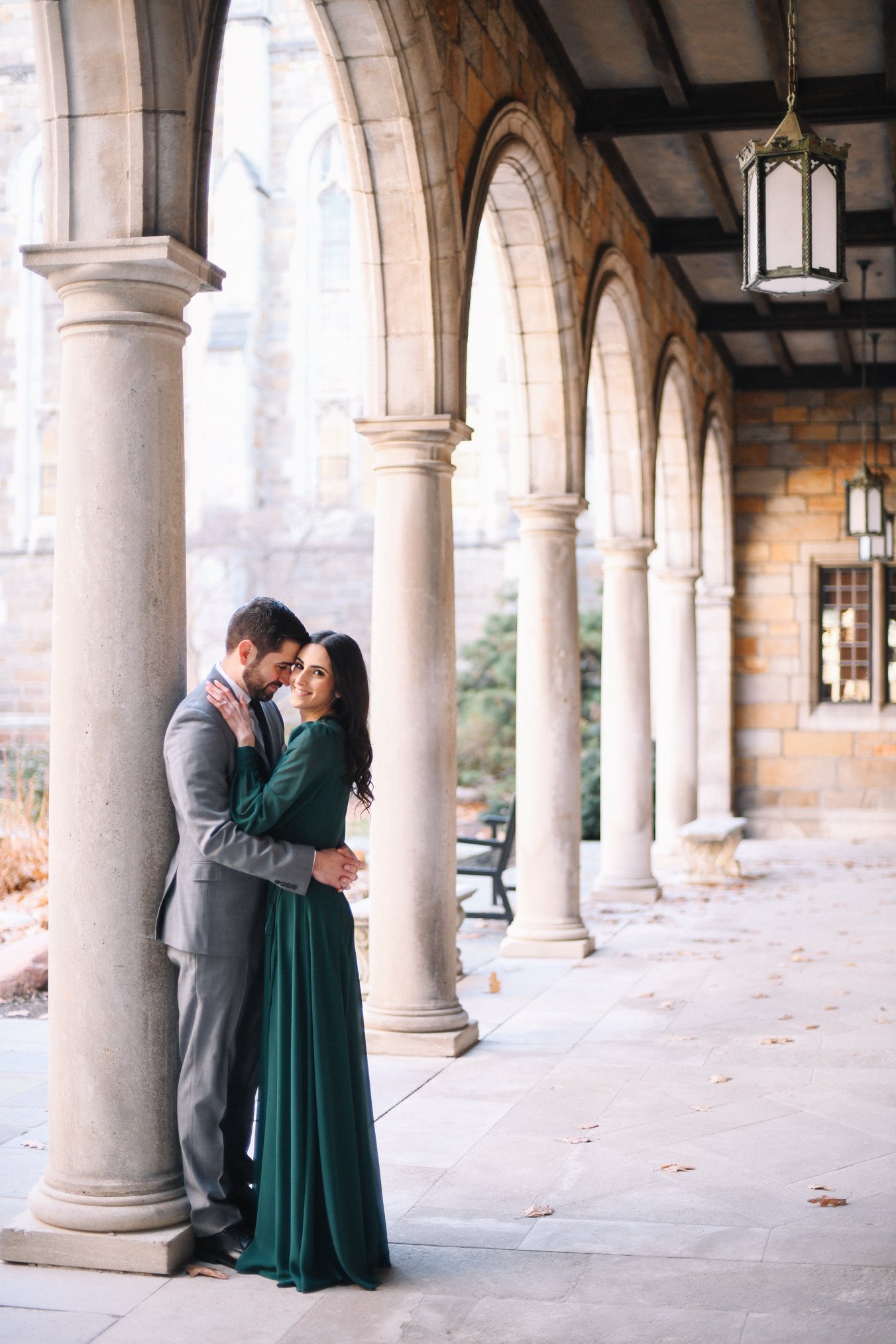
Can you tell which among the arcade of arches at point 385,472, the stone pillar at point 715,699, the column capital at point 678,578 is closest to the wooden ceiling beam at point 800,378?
the stone pillar at point 715,699

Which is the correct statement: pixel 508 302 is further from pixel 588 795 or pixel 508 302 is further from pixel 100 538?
pixel 588 795

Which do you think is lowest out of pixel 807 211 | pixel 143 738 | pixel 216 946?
pixel 216 946

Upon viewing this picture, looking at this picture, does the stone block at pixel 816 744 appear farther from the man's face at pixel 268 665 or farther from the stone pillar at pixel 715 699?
the man's face at pixel 268 665

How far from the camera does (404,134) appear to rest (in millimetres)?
5672

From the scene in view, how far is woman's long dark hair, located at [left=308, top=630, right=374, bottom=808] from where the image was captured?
358 cm

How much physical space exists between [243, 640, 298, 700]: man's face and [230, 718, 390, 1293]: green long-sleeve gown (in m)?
0.18

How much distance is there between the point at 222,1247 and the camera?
356cm

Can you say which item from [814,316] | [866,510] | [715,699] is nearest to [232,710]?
[866,510]

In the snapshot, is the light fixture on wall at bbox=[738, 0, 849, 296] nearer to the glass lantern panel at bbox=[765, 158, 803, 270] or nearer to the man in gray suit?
the glass lantern panel at bbox=[765, 158, 803, 270]

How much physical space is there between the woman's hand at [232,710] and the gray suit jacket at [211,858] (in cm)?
1

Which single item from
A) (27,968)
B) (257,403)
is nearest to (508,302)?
(27,968)

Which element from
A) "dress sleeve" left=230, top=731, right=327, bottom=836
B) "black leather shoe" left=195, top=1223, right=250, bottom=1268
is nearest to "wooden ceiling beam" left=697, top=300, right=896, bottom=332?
"dress sleeve" left=230, top=731, right=327, bottom=836

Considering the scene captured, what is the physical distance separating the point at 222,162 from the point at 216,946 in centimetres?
2328

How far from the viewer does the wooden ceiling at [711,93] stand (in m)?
7.48
